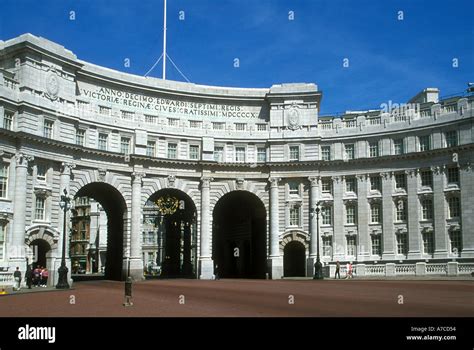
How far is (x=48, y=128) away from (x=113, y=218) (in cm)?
1537

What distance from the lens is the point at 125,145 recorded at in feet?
194

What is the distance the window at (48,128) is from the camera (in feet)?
166

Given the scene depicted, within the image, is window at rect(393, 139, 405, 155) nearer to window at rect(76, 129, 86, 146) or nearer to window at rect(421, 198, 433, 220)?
window at rect(421, 198, 433, 220)

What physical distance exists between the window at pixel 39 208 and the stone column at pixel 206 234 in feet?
57.5

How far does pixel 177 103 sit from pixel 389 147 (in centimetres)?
2307

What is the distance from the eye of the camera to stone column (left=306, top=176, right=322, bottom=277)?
5916 cm

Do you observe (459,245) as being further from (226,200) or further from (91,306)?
(91,306)

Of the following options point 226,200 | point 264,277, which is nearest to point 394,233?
point 264,277

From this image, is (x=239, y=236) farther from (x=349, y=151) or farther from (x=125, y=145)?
(x=125, y=145)

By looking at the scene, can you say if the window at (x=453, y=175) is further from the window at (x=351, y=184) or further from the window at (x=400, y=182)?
the window at (x=351, y=184)

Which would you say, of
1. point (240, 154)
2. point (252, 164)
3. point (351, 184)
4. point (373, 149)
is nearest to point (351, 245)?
point (351, 184)

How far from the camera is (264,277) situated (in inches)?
2467

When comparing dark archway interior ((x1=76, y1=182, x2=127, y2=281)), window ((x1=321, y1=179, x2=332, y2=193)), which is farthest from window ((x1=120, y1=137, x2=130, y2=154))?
window ((x1=321, y1=179, x2=332, y2=193))

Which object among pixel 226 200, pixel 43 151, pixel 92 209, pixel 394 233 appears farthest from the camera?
pixel 92 209
